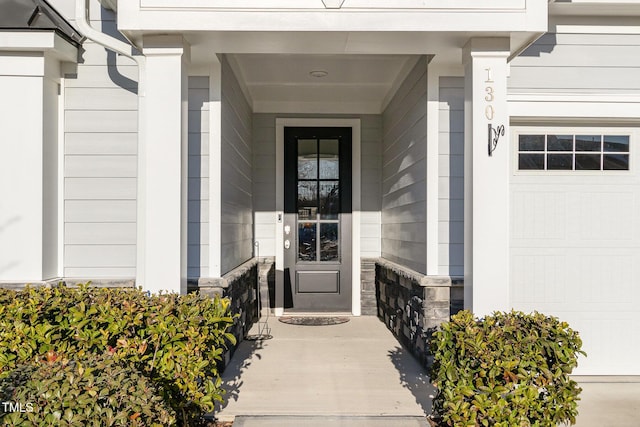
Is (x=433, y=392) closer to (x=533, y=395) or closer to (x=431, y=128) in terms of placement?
(x=533, y=395)

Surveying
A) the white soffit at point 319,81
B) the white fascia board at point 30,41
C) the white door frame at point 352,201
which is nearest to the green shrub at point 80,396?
the white fascia board at point 30,41

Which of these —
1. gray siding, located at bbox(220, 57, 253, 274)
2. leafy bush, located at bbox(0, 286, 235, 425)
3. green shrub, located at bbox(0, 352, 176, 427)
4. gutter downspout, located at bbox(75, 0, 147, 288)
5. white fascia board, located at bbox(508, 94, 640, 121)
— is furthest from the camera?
gray siding, located at bbox(220, 57, 253, 274)

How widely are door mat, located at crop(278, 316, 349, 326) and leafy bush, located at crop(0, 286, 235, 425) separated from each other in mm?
3240

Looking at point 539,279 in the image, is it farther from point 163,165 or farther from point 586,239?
point 163,165

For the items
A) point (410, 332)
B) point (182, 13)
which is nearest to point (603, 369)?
point (410, 332)

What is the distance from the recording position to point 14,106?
12.8ft

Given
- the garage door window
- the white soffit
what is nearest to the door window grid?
the white soffit

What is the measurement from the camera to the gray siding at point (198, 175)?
409 cm

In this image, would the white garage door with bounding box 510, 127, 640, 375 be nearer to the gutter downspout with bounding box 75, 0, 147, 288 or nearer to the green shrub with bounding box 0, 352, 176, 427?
the gutter downspout with bounding box 75, 0, 147, 288

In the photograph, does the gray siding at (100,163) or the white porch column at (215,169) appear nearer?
the white porch column at (215,169)

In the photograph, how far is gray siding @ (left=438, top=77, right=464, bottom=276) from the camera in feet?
13.6

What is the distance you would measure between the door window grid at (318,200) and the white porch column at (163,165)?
3442 millimetres

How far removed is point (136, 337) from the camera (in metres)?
2.63

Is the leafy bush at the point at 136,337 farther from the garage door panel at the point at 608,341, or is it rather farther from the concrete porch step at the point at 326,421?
the garage door panel at the point at 608,341
